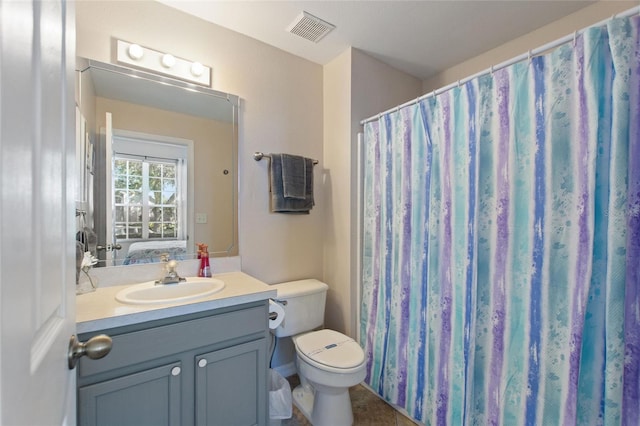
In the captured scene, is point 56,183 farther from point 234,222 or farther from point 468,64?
point 468,64

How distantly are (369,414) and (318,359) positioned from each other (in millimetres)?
546

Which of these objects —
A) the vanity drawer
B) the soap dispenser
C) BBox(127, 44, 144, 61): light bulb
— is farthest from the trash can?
BBox(127, 44, 144, 61): light bulb

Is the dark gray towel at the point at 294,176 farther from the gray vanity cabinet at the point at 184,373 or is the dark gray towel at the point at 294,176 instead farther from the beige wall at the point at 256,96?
the gray vanity cabinet at the point at 184,373

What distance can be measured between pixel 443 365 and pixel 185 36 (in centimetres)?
233

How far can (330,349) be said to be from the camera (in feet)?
5.54

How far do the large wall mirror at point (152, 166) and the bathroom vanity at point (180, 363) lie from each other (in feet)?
1.08

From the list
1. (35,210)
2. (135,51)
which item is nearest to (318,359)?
(35,210)

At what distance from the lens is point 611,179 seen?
3.21 feet

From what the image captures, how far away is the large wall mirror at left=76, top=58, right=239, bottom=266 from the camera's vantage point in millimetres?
1440

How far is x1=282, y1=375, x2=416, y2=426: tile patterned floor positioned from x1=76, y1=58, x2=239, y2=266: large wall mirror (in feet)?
3.48

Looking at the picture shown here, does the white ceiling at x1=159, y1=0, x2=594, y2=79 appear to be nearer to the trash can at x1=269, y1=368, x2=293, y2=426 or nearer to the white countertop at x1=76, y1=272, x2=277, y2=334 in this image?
the white countertop at x1=76, y1=272, x2=277, y2=334

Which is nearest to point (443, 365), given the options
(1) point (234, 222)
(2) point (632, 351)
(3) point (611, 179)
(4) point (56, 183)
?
(2) point (632, 351)

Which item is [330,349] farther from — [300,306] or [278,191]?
[278,191]

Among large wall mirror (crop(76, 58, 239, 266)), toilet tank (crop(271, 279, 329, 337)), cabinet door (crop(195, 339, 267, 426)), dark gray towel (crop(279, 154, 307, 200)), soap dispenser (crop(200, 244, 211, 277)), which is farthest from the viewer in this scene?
dark gray towel (crop(279, 154, 307, 200))
